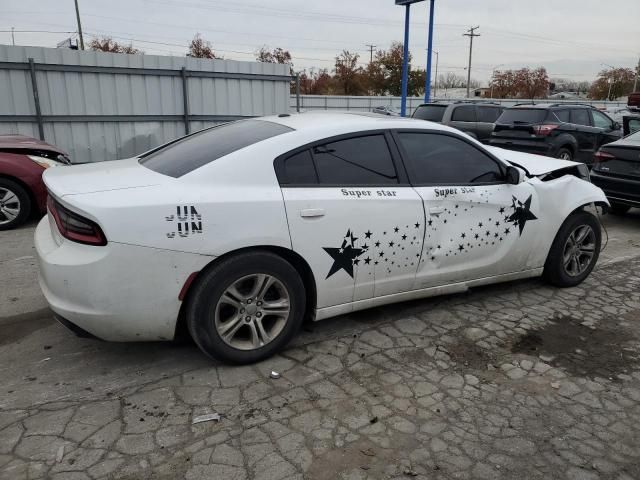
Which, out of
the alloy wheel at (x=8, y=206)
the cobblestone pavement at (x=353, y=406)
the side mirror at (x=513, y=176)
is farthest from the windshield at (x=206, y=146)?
the alloy wheel at (x=8, y=206)

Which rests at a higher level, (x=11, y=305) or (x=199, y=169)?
(x=199, y=169)

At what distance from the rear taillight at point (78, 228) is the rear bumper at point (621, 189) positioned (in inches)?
282

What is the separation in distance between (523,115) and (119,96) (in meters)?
8.84

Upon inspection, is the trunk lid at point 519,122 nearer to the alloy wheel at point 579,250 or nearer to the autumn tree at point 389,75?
the alloy wheel at point 579,250

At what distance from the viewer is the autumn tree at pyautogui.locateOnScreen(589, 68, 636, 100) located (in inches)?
2798

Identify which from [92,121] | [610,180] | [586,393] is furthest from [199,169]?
[92,121]

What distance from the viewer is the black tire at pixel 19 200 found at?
645 cm

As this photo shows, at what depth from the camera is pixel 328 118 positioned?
3.78m

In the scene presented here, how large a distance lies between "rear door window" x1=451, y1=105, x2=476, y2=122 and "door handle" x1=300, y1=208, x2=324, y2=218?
41.5 feet

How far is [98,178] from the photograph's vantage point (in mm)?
3246

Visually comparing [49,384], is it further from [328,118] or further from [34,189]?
[34,189]

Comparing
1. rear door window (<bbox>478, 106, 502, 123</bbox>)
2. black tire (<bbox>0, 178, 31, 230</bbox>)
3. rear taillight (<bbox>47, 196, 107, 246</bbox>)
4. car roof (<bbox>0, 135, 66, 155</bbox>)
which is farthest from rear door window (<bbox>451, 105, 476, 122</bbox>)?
rear taillight (<bbox>47, 196, 107, 246</bbox>)

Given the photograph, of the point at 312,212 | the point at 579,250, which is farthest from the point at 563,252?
the point at 312,212

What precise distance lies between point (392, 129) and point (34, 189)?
5.05 metres
